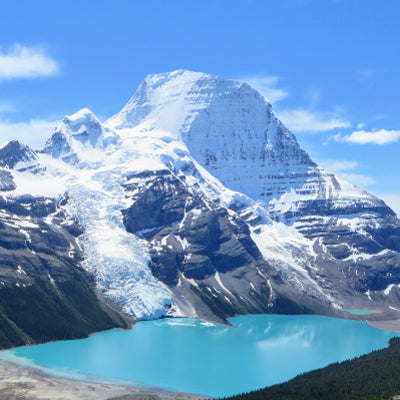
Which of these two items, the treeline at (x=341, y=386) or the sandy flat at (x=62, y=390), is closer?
the treeline at (x=341, y=386)

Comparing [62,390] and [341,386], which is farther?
[62,390]

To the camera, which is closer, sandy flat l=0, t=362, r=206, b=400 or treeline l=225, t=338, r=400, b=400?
treeline l=225, t=338, r=400, b=400

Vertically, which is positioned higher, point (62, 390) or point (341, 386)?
point (341, 386)

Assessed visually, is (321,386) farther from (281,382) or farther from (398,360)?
(398,360)

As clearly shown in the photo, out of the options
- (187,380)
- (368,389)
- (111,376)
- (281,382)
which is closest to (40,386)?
(111,376)
